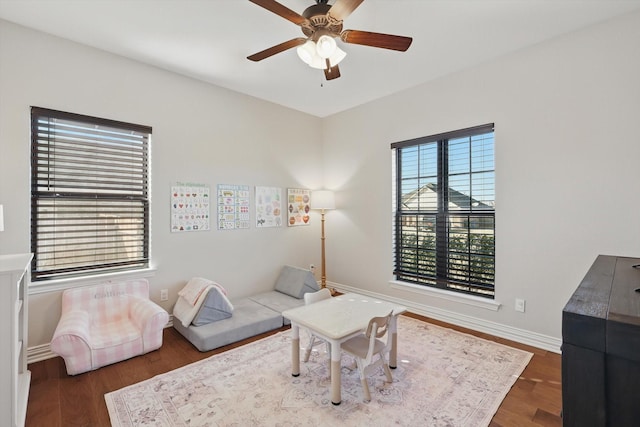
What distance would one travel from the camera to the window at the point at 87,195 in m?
2.60

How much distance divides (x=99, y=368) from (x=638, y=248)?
173 inches

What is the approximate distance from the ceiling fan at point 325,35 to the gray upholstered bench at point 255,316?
247cm

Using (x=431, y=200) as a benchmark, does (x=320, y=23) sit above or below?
above

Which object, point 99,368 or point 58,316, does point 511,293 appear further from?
point 58,316

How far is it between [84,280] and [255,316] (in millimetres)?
1650

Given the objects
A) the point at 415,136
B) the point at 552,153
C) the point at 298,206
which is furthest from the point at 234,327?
the point at 552,153

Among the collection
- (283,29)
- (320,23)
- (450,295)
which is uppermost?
(283,29)

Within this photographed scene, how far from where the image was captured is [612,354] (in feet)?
2.07

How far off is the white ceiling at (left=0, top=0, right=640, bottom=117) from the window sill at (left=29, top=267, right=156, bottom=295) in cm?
219

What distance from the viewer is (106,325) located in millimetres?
2727

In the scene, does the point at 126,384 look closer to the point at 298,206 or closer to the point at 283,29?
the point at 298,206

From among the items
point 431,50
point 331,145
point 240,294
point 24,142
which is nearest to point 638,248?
point 431,50

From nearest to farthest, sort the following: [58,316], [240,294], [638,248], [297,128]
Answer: [638,248], [58,316], [240,294], [297,128]

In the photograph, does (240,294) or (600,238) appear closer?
(600,238)
